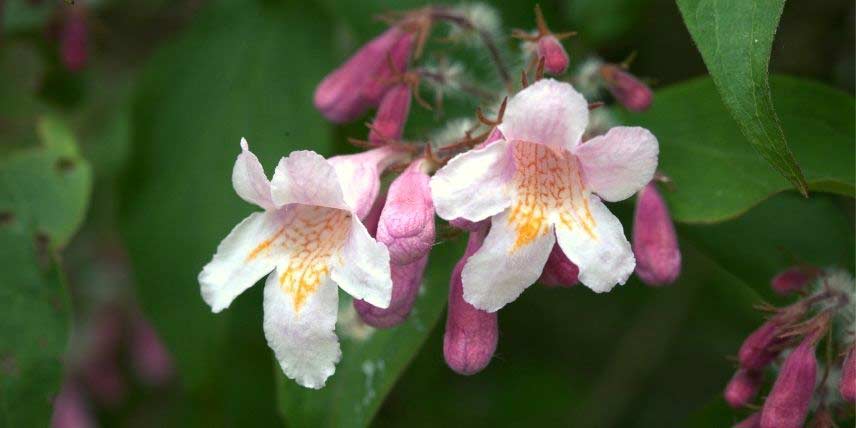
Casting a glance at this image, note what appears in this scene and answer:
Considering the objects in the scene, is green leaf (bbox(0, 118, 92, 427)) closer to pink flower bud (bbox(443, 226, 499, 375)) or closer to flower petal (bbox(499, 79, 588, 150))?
pink flower bud (bbox(443, 226, 499, 375))

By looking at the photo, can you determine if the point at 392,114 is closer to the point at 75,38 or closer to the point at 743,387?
the point at 743,387

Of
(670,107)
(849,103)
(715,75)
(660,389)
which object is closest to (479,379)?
(660,389)

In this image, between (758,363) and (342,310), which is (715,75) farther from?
(342,310)

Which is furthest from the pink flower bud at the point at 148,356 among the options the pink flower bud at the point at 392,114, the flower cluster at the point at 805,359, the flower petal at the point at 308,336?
the flower cluster at the point at 805,359

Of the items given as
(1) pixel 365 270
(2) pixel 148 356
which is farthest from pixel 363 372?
(2) pixel 148 356

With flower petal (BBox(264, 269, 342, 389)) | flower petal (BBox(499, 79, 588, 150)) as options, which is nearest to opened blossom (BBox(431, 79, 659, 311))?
flower petal (BBox(499, 79, 588, 150))

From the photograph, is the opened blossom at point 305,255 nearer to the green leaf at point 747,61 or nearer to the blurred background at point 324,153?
the blurred background at point 324,153

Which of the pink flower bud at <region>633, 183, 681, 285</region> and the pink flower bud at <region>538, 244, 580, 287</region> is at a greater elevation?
the pink flower bud at <region>538, 244, 580, 287</region>

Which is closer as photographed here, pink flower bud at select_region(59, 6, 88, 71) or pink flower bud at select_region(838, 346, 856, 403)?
pink flower bud at select_region(838, 346, 856, 403)
